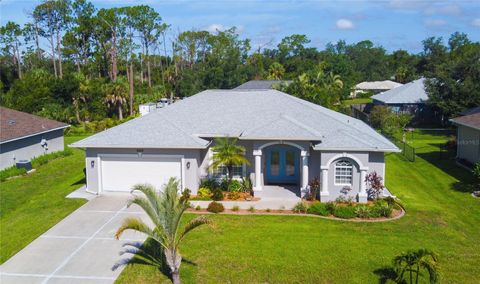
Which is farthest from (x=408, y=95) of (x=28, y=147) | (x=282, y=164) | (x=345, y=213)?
(x=28, y=147)

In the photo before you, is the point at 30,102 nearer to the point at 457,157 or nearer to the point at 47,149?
the point at 47,149

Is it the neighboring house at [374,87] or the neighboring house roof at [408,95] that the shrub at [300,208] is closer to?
the neighboring house roof at [408,95]

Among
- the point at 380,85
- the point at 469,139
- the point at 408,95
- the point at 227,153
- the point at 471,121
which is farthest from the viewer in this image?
the point at 380,85

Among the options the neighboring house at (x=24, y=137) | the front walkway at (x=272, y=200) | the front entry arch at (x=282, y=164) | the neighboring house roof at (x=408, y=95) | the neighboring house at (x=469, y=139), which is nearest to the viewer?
the front walkway at (x=272, y=200)

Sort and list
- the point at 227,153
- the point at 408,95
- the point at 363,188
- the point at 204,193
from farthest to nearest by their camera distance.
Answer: the point at 408,95
the point at 204,193
the point at 227,153
the point at 363,188

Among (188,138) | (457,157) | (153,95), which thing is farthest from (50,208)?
(153,95)

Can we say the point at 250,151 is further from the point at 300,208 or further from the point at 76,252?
the point at 76,252

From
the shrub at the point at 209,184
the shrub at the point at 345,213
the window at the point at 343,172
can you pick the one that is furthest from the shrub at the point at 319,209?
the shrub at the point at 209,184
